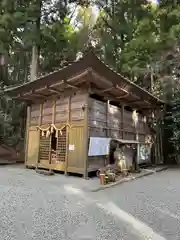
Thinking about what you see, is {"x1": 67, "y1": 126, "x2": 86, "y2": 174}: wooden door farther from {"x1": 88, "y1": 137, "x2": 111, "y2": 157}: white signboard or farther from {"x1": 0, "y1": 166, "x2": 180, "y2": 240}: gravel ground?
{"x1": 0, "y1": 166, "x2": 180, "y2": 240}: gravel ground

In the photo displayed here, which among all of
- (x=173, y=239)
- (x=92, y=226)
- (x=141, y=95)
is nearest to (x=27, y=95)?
(x=141, y=95)

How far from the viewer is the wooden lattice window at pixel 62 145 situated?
953 centimetres

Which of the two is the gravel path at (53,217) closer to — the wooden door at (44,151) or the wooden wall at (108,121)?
the wooden wall at (108,121)

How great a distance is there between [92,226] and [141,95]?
27.3ft

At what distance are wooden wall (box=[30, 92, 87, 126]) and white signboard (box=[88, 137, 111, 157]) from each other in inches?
36.0

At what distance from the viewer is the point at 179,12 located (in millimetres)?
12086

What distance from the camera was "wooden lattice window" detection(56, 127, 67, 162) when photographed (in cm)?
953

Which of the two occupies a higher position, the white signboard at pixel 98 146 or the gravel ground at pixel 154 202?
the white signboard at pixel 98 146

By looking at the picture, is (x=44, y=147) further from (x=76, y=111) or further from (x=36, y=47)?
(x=36, y=47)

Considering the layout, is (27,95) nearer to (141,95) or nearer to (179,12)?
(141,95)

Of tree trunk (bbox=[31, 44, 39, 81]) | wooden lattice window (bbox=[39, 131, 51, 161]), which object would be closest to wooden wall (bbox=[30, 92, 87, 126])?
wooden lattice window (bbox=[39, 131, 51, 161])

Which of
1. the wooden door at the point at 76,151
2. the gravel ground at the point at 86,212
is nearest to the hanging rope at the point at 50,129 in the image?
the wooden door at the point at 76,151

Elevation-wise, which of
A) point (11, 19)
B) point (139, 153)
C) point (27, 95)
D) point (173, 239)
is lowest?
point (173, 239)

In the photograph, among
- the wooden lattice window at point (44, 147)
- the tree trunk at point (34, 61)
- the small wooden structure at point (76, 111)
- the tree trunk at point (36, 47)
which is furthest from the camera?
the tree trunk at point (34, 61)
